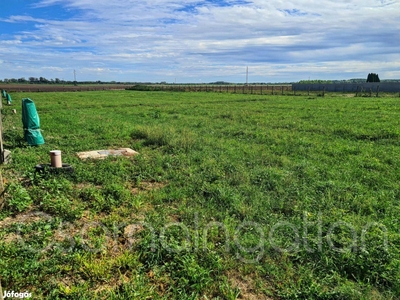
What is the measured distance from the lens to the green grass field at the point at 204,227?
8.22ft

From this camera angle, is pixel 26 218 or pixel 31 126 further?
pixel 31 126

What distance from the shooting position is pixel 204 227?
11.0ft

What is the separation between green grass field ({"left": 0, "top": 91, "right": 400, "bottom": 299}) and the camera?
8.22 feet

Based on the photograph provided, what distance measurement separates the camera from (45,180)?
457 cm

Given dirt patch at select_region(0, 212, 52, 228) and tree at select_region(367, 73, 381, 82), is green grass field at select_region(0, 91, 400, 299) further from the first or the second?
tree at select_region(367, 73, 381, 82)

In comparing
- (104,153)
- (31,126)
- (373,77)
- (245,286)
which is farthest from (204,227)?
(373,77)

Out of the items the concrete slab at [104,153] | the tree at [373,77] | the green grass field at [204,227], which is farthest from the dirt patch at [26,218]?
the tree at [373,77]

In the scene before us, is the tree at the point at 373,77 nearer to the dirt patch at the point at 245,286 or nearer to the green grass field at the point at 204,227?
the green grass field at the point at 204,227

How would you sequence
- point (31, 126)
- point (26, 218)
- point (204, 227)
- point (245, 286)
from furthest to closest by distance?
point (31, 126), point (26, 218), point (204, 227), point (245, 286)

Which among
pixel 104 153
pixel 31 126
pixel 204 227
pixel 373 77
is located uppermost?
pixel 373 77

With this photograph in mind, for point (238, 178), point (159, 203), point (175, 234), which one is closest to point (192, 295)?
point (175, 234)

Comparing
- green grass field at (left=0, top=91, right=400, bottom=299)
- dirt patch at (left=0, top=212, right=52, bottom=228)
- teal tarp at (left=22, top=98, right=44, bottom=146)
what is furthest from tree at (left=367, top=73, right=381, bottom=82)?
dirt patch at (left=0, top=212, right=52, bottom=228)

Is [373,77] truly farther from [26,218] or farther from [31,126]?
[26,218]

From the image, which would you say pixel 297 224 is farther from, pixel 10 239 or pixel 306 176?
pixel 10 239
